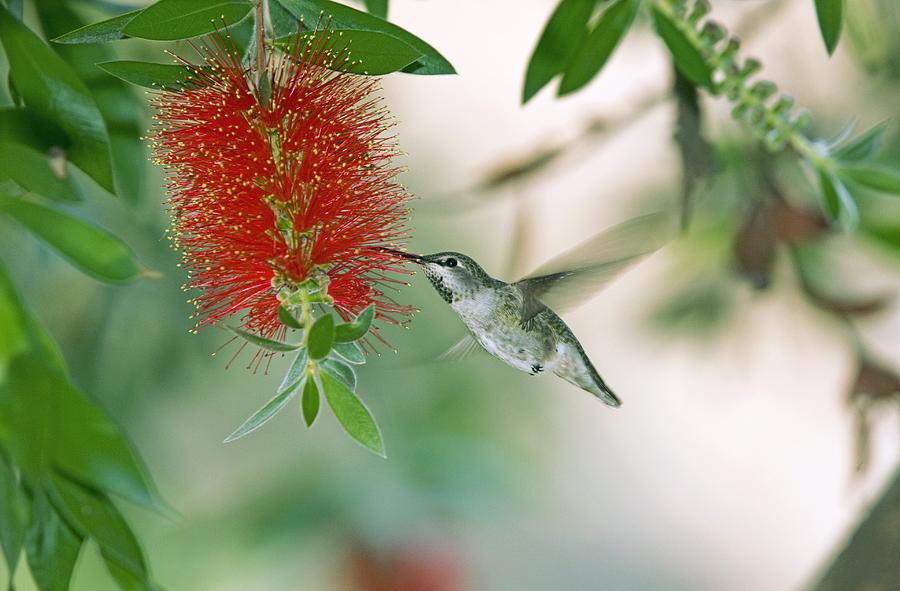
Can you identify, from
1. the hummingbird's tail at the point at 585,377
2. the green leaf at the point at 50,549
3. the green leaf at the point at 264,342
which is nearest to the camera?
the green leaf at the point at 264,342

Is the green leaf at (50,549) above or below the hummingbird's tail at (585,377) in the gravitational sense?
below

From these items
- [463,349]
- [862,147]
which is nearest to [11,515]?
[463,349]

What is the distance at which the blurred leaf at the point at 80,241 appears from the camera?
0.44 metres

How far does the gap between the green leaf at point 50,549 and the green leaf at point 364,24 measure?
0.23 m

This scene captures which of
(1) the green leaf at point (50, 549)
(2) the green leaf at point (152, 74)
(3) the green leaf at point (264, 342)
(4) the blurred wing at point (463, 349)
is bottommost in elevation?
(1) the green leaf at point (50, 549)

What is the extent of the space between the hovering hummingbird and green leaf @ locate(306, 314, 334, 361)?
0.26 feet

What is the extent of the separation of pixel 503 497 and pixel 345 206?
1415mm

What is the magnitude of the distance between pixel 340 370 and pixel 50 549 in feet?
0.54

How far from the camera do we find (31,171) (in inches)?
17.1

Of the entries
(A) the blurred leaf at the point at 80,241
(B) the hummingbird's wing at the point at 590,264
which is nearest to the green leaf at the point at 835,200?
(B) the hummingbird's wing at the point at 590,264

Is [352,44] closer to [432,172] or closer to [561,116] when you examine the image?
[432,172]

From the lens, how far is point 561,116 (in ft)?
6.24

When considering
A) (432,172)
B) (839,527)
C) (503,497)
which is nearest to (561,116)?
(432,172)

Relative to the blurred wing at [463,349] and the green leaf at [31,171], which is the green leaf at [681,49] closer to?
the blurred wing at [463,349]
